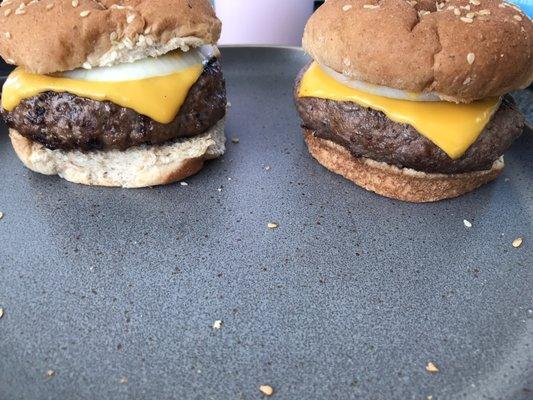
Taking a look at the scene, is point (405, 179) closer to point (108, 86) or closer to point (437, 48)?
point (437, 48)

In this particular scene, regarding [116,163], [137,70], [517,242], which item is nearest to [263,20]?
[137,70]

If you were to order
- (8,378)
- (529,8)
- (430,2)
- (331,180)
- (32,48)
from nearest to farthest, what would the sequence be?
(8,378)
(32,48)
(430,2)
(331,180)
(529,8)

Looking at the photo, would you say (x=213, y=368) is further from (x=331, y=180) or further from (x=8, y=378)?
(x=331, y=180)

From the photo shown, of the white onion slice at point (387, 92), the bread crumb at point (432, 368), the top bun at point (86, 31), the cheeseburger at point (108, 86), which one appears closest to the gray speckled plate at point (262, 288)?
the bread crumb at point (432, 368)

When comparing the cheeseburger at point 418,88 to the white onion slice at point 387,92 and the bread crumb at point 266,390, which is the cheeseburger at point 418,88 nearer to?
the white onion slice at point 387,92

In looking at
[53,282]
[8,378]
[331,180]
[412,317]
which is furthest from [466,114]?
[8,378]

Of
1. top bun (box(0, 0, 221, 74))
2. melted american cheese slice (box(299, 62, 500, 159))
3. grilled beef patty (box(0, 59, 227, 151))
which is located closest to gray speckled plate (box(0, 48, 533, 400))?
grilled beef patty (box(0, 59, 227, 151))

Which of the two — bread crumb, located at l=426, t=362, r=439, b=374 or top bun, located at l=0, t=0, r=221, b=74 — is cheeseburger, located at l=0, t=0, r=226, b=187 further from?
bread crumb, located at l=426, t=362, r=439, b=374
